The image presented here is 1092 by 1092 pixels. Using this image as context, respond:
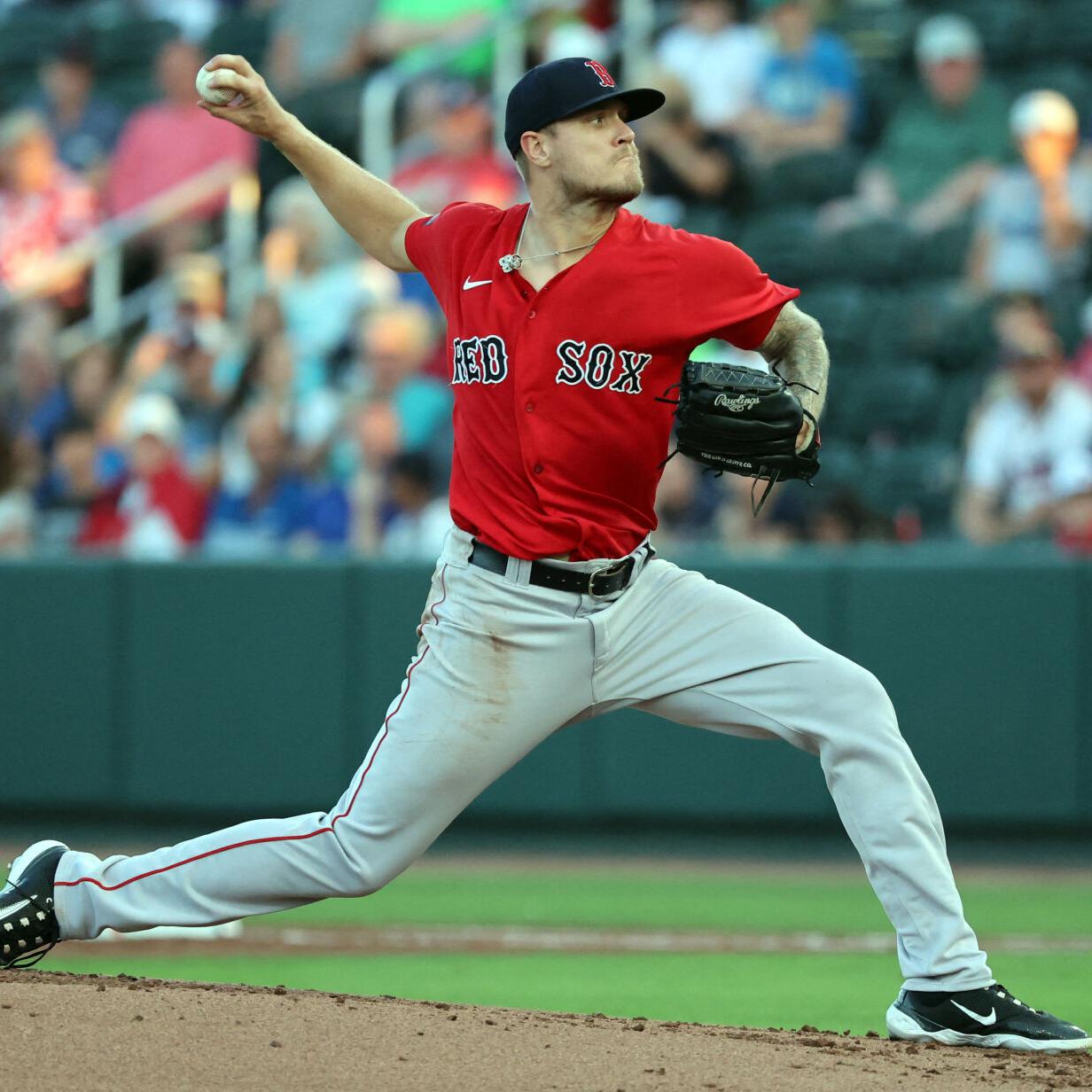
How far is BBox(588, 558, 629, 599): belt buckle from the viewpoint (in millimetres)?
4277

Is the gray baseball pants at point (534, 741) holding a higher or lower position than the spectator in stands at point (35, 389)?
lower

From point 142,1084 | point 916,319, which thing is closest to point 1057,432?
point 916,319

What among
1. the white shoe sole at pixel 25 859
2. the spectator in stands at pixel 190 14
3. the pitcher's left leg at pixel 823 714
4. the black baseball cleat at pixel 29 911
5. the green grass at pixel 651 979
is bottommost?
the green grass at pixel 651 979

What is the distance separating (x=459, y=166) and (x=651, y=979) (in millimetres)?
6120

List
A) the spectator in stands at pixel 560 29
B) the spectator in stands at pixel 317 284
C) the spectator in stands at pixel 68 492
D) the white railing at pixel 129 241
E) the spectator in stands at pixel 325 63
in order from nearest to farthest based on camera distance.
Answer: the spectator in stands at pixel 68 492 → the spectator in stands at pixel 317 284 → the spectator in stands at pixel 560 29 → the white railing at pixel 129 241 → the spectator in stands at pixel 325 63

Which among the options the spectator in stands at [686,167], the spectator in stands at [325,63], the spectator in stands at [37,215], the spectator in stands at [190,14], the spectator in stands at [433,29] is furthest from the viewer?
the spectator in stands at [190,14]

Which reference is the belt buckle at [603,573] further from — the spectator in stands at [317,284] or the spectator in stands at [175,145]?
the spectator in stands at [175,145]

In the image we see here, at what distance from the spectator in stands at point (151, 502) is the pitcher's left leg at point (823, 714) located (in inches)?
217

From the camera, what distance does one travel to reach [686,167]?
1083 centimetres

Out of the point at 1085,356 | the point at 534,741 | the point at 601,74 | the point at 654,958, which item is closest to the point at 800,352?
the point at 601,74

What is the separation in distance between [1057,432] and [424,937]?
12.0 ft

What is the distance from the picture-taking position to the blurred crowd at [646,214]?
30.3ft

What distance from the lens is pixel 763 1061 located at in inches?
153

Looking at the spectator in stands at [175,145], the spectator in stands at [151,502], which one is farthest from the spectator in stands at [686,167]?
the spectator in stands at [151,502]
